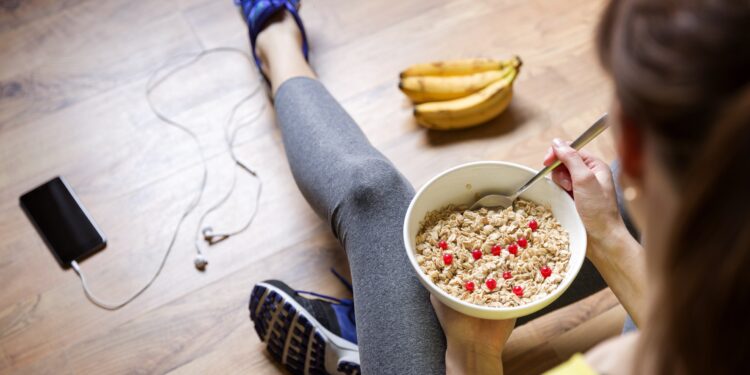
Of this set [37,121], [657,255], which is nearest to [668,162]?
[657,255]

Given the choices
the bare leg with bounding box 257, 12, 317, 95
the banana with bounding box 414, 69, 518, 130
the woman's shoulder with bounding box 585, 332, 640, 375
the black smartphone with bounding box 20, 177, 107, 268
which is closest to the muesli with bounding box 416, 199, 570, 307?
the woman's shoulder with bounding box 585, 332, 640, 375

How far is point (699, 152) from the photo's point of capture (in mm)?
398

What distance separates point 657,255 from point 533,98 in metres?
1.05

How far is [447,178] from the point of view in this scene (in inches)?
37.9

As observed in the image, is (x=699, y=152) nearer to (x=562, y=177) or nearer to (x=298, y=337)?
(x=562, y=177)

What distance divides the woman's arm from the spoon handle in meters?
0.03

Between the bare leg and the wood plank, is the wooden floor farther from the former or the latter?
the bare leg

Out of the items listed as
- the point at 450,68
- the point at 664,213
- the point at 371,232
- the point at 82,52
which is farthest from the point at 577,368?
the point at 82,52

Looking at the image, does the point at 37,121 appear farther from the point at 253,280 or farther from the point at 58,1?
the point at 253,280

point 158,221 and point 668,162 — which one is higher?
point 668,162

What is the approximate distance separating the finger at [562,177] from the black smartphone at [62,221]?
0.94 m

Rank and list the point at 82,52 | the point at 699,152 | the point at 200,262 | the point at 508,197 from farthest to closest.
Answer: the point at 82,52, the point at 200,262, the point at 508,197, the point at 699,152

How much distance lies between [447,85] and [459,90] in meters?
0.03

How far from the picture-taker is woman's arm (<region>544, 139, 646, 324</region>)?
899mm
